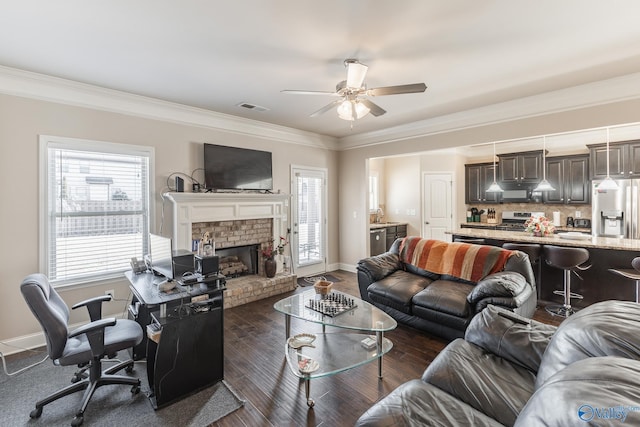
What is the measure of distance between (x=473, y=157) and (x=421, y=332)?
18.5 ft

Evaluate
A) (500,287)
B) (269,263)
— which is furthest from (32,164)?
(500,287)

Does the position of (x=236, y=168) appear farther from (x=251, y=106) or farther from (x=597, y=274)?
(x=597, y=274)

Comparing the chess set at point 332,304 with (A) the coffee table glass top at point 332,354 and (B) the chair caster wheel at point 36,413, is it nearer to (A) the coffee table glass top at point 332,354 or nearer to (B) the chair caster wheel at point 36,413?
(A) the coffee table glass top at point 332,354

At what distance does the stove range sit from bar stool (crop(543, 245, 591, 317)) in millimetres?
2811

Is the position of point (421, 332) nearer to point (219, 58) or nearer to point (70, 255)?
point (219, 58)

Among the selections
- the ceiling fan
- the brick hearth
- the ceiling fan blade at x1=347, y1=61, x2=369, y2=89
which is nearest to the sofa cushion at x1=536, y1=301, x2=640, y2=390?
the ceiling fan

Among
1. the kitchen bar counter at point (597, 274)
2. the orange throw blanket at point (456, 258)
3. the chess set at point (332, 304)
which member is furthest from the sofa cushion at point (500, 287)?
the kitchen bar counter at point (597, 274)

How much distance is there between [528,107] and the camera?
379 centimetres

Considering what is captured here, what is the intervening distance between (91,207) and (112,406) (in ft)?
7.47

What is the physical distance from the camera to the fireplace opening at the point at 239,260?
4.73 meters

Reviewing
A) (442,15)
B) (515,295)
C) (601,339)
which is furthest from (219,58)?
(515,295)

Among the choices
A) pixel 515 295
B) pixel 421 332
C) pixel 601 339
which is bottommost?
pixel 421 332

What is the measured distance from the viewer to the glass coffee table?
6.87ft

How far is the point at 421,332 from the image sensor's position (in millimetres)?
3303
